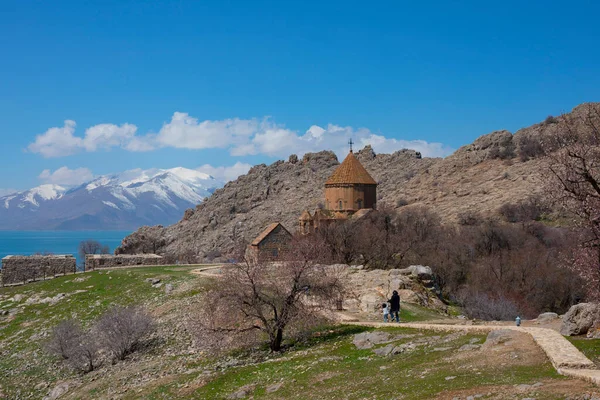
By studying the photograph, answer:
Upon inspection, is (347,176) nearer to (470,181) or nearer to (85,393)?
(470,181)

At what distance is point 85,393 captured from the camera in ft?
76.4

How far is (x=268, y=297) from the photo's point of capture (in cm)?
2402

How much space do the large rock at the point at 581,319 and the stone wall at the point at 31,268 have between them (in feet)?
136

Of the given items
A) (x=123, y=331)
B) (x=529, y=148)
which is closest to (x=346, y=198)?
(x=529, y=148)

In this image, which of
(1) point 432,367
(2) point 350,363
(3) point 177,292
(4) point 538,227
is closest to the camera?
(1) point 432,367

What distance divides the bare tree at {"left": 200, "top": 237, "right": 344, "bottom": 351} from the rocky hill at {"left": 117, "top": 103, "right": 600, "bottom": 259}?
39.7 meters

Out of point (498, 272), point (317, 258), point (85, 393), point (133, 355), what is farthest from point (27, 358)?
point (498, 272)

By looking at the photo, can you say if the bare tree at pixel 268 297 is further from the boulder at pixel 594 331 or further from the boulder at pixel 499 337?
the boulder at pixel 594 331

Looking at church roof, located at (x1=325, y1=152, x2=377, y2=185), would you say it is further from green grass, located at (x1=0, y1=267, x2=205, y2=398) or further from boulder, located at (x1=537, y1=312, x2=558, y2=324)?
boulder, located at (x1=537, y1=312, x2=558, y2=324)

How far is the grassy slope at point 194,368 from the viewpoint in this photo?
51.9 feet

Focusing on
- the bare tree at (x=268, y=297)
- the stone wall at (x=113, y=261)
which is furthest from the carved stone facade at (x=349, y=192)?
the bare tree at (x=268, y=297)

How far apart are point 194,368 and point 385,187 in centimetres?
7912

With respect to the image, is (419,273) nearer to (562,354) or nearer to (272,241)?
(562,354)

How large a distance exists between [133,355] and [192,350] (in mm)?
3445
